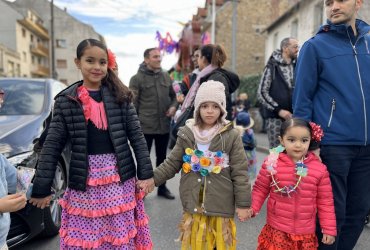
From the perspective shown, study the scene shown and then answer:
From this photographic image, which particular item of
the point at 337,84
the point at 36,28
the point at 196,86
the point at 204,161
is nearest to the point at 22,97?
the point at 196,86

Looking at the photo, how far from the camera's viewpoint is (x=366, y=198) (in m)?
2.61

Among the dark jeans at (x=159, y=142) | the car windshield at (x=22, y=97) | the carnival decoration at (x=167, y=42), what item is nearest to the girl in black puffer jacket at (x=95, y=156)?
the car windshield at (x=22, y=97)

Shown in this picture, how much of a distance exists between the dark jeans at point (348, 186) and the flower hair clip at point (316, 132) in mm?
143

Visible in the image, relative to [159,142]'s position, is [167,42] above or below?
above

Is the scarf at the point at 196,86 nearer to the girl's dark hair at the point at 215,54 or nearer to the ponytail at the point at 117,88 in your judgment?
the girl's dark hair at the point at 215,54

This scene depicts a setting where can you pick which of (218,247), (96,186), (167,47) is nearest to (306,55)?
(218,247)

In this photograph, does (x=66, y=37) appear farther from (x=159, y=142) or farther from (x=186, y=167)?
(x=186, y=167)

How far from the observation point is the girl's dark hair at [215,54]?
13.0 ft

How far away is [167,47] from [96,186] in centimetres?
1034

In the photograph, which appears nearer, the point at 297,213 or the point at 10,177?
the point at 10,177

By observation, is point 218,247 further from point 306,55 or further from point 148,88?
point 148,88

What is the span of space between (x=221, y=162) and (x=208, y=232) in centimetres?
54

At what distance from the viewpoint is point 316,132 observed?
7.88 feet

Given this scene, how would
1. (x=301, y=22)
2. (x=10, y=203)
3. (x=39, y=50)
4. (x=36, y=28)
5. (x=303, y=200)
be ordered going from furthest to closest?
(x=39, y=50) < (x=36, y=28) < (x=301, y=22) < (x=303, y=200) < (x=10, y=203)
